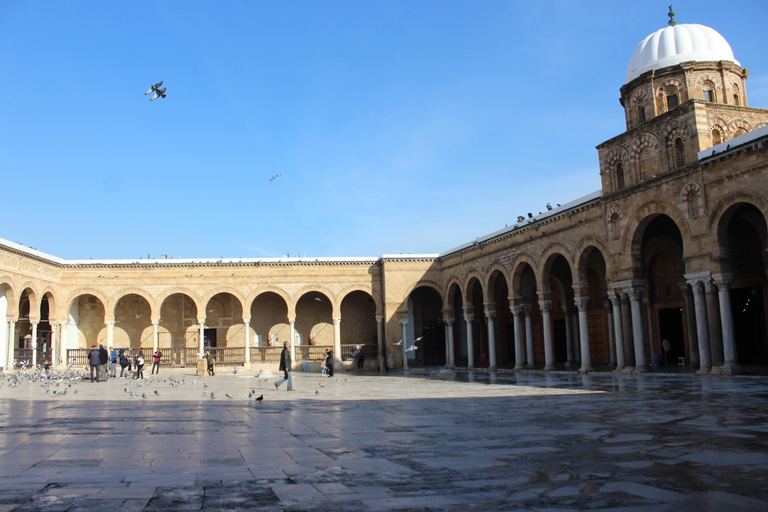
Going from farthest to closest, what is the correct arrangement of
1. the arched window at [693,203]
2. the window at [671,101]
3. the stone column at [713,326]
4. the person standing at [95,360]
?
the person standing at [95,360] < the window at [671,101] < the arched window at [693,203] < the stone column at [713,326]

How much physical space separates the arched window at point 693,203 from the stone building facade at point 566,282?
1.4 inches

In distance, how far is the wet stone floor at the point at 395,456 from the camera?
13.0ft

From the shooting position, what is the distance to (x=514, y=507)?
379 cm

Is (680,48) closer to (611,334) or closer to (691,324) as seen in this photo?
(691,324)

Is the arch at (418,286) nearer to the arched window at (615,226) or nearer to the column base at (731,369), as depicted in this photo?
the arched window at (615,226)

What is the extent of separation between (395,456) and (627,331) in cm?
1412

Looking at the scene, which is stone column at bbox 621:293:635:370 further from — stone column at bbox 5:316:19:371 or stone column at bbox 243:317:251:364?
stone column at bbox 5:316:19:371

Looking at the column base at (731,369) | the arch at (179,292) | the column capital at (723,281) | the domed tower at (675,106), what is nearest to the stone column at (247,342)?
the arch at (179,292)

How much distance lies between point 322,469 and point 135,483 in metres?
1.42

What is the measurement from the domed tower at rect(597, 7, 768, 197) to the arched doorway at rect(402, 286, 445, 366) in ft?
47.0

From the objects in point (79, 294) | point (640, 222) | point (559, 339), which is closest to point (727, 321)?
point (640, 222)

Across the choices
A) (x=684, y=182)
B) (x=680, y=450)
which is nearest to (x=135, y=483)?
(x=680, y=450)

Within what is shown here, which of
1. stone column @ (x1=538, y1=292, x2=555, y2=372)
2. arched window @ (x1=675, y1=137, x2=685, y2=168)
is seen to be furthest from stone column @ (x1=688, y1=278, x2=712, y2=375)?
stone column @ (x1=538, y1=292, x2=555, y2=372)

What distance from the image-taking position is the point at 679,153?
53.0ft
